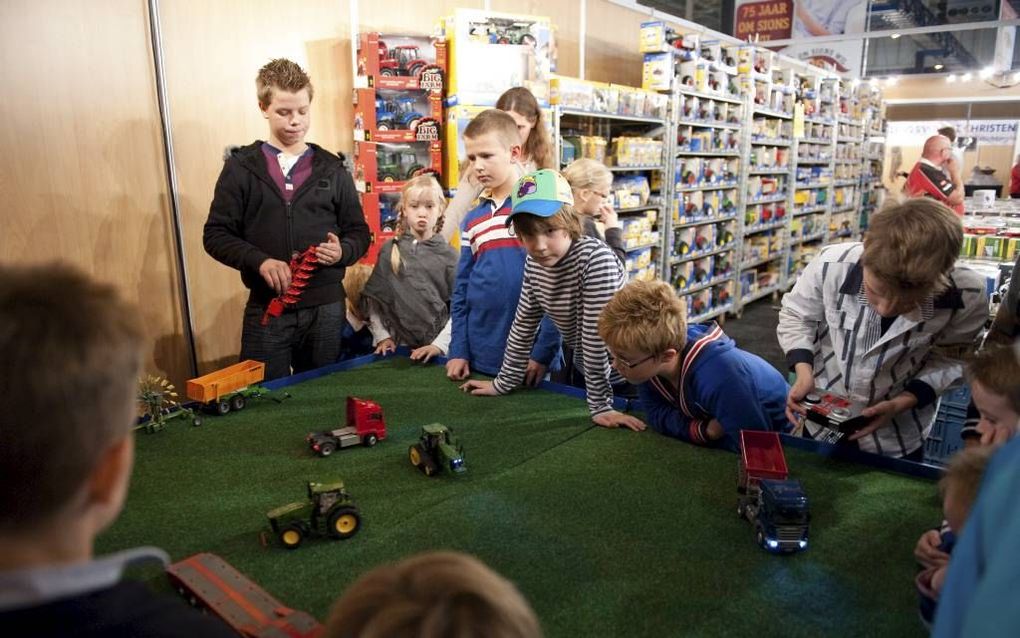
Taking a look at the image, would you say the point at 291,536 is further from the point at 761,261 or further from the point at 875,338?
the point at 761,261

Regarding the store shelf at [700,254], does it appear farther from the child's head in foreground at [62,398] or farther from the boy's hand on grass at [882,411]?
the child's head in foreground at [62,398]

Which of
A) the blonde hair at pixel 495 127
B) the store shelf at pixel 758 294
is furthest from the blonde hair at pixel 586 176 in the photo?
the store shelf at pixel 758 294

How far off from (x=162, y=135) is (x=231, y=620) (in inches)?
143

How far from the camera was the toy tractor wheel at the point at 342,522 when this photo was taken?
64.4 inches

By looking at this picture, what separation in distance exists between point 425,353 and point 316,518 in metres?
1.61

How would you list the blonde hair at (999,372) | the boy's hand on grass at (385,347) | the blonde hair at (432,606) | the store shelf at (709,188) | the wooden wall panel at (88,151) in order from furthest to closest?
the store shelf at (709,188) → the wooden wall panel at (88,151) → the boy's hand on grass at (385,347) → the blonde hair at (999,372) → the blonde hair at (432,606)

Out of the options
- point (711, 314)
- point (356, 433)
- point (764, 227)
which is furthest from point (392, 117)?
point (764, 227)

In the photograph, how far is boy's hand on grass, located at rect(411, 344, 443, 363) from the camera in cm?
322

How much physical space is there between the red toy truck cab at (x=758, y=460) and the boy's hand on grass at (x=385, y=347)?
190 cm

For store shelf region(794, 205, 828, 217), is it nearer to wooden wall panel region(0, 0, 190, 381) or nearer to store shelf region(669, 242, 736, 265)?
store shelf region(669, 242, 736, 265)

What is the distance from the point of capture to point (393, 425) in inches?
95.0

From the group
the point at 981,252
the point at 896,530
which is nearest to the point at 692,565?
the point at 896,530

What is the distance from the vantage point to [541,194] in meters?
2.47

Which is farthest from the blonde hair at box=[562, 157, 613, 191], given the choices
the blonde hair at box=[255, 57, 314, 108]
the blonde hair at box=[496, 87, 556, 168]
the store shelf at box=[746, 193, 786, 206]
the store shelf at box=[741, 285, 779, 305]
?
the store shelf at box=[741, 285, 779, 305]
